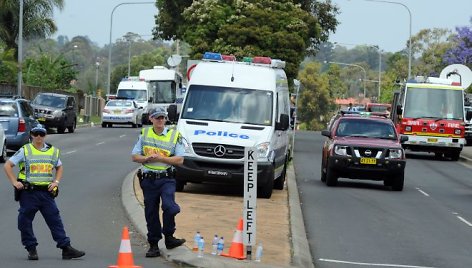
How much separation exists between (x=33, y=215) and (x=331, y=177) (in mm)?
13423

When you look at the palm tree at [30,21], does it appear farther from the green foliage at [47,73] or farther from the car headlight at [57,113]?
the car headlight at [57,113]

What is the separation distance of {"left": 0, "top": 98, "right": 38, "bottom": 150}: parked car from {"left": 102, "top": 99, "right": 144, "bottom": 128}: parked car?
993 inches

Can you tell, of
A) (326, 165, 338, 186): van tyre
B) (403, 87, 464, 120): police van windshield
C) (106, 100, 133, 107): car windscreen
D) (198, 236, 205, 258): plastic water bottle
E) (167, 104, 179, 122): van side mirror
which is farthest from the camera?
(106, 100, 133, 107): car windscreen

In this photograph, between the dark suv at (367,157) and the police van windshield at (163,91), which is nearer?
the dark suv at (367,157)

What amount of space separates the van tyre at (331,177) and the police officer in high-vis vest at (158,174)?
12.2 meters

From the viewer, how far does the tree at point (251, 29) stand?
1818 inches

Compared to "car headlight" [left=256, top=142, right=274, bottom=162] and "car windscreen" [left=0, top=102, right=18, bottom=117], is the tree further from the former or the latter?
"car headlight" [left=256, top=142, right=274, bottom=162]

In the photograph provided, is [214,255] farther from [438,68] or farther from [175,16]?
[438,68]

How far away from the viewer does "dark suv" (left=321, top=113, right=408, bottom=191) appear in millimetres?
24672

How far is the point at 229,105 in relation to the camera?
71.1 ft

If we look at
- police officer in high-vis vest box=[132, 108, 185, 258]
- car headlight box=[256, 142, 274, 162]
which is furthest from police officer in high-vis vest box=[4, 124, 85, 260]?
car headlight box=[256, 142, 274, 162]

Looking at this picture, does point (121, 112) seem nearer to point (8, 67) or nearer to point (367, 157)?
point (8, 67)

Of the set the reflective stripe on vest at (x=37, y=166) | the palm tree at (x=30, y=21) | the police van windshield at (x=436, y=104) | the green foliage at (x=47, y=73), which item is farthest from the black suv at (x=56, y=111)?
the reflective stripe on vest at (x=37, y=166)

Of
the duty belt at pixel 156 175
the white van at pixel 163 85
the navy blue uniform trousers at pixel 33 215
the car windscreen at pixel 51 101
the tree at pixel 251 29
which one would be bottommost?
the navy blue uniform trousers at pixel 33 215
